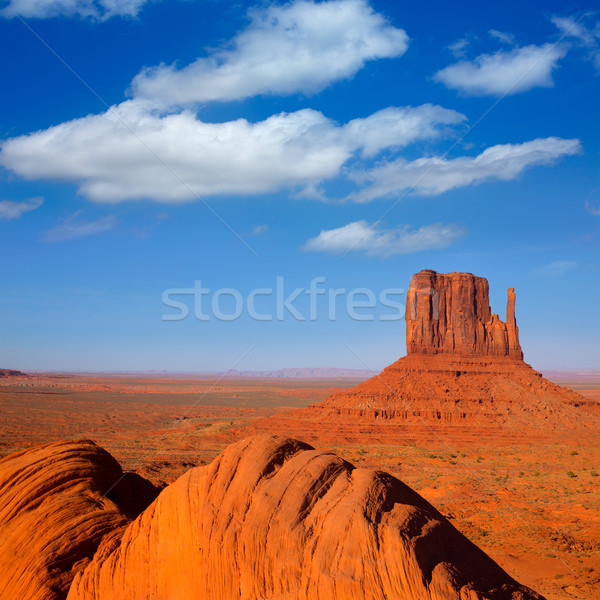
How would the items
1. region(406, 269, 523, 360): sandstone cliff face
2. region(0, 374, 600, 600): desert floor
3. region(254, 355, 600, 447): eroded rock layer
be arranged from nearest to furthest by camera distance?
region(0, 374, 600, 600): desert floor → region(254, 355, 600, 447): eroded rock layer → region(406, 269, 523, 360): sandstone cliff face

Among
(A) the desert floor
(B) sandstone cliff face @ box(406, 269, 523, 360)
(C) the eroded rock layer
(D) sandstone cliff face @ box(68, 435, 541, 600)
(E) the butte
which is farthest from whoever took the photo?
(B) sandstone cliff face @ box(406, 269, 523, 360)

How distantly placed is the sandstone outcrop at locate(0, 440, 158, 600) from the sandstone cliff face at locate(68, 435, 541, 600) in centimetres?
85

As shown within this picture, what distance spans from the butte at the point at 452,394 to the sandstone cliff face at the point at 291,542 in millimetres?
38477

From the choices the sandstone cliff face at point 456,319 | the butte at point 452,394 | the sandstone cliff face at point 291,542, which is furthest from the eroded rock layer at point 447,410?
the sandstone cliff face at point 291,542

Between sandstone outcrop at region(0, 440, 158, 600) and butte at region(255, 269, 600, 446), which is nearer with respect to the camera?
sandstone outcrop at region(0, 440, 158, 600)

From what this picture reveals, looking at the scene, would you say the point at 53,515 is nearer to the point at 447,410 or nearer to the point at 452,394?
the point at 447,410

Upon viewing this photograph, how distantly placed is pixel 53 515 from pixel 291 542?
4990mm

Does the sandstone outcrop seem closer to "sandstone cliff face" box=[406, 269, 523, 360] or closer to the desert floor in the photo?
the desert floor

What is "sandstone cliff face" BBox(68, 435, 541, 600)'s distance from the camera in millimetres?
4930

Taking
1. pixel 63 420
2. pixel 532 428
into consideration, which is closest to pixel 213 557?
pixel 532 428

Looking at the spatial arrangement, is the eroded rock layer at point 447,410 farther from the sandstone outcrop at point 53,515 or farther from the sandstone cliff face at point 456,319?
the sandstone outcrop at point 53,515

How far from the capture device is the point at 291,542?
5.40 m

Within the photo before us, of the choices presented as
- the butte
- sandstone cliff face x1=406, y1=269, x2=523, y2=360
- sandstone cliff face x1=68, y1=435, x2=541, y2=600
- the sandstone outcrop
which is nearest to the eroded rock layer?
the butte

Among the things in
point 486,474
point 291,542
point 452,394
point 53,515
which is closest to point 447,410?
point 452,394
